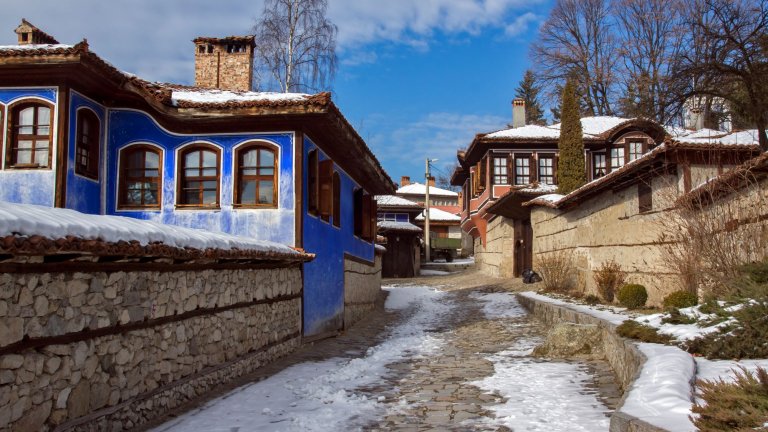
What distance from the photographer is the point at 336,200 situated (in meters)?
13.1

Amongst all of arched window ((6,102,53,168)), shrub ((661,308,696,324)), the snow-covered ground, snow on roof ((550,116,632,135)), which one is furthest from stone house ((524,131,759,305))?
snow on roof ((550,116,632,135))

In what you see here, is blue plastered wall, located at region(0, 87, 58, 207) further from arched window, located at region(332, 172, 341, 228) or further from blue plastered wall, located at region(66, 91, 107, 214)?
arched window, located at region(332, 172, 341, 228)

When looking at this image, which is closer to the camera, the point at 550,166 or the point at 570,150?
the point at 570,150

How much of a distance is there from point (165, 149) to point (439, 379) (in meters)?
6.47

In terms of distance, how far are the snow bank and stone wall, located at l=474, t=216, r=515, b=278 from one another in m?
17.9

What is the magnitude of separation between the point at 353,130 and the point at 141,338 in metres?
6.69

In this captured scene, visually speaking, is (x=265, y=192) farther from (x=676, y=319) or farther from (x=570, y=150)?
(x=570, y=150)

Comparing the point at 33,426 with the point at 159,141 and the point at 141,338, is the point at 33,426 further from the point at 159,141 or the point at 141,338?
the point at 159,141

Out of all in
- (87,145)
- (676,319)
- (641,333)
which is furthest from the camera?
(87,145)

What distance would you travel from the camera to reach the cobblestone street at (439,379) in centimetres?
568

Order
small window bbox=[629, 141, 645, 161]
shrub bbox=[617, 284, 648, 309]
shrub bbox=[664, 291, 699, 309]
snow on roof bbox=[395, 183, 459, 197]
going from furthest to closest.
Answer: snow on roof bbox=[395, 183, 459, 197]
small window bbox=[629, 141, 645, 161]
shrub bbox=[617, 284, 648, 309]
shrub bbox=[664, 291, 699, 309]

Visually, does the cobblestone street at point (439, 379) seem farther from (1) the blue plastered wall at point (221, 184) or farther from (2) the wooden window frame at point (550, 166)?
(2) the wooden window frame at point (550, 166)

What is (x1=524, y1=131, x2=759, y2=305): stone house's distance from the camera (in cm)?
1007

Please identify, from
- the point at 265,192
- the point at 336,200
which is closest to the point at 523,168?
the point at 336,200
